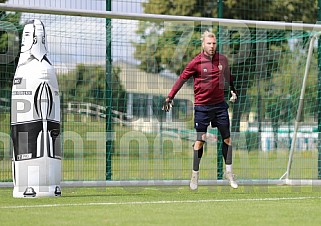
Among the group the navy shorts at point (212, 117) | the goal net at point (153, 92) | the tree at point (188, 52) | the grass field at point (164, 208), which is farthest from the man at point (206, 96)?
the tree at point (188, 52)

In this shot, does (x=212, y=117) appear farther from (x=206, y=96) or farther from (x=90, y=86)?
(x=90, y=86)

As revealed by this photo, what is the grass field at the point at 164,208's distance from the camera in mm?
7426

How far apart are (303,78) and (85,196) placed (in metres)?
6.01

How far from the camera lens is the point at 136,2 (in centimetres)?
1350

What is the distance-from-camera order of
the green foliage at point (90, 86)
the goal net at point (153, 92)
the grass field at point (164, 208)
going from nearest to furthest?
the grass field at point (164, 208) < the goal net at point (153, 92) < the green foliage at point (90, 86)

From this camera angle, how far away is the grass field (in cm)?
743

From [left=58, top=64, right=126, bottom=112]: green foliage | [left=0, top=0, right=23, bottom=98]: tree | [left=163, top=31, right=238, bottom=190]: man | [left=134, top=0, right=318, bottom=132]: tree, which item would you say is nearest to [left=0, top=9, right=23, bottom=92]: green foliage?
[left=0, top=0, right=23, bottom=98]: tree

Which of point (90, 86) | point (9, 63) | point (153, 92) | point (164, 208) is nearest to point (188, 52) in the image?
point (153, 92)

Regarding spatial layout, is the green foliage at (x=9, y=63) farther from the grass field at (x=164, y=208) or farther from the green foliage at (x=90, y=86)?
the grass field at (x=164, y=208)

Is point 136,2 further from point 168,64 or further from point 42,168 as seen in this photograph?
point 42,168

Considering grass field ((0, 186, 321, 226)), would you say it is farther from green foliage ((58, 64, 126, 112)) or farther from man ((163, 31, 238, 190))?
green foliage ((58, 64, 126, 112))

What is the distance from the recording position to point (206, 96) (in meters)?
10.9

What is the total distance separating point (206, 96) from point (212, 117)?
30 centimetres

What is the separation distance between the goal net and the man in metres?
1.41
